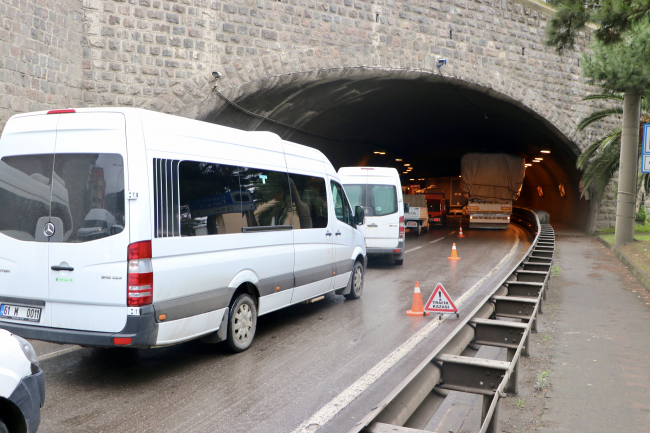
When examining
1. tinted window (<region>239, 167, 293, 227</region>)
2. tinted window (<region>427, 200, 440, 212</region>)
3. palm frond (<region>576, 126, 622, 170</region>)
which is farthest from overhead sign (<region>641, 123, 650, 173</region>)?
tinted window (<region>427, 200, 440, 212</region>)

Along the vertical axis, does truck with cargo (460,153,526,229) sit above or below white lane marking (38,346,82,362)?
above

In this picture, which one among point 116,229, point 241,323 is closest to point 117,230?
point 116,229

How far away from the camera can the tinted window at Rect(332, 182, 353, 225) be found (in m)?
8.91

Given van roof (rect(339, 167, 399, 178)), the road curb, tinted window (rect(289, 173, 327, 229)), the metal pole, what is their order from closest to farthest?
tinted window (rect(289, 173, 327, 229))
the road curb
van roof (rect(339, 167, 399, 178))
the metal pole

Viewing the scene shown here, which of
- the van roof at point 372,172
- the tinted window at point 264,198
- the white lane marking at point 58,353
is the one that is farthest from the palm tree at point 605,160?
the white lane marking at point 58,353

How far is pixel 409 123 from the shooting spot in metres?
28.2

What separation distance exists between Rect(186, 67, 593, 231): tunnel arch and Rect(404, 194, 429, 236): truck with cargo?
12.9 feet

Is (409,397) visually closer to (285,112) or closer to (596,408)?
(596,408)

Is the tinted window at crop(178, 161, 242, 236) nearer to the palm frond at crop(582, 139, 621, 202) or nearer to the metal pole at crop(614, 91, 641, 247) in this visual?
the metal pole at crop(614, 91, 641, 247)

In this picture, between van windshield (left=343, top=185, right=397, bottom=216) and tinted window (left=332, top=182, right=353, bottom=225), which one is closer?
tinted window (left=332, top=182, right=353, bottom=225)

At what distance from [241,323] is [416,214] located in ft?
65.8

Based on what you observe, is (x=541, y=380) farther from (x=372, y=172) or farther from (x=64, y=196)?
(x=372, y=172)

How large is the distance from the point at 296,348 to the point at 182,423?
2262mm

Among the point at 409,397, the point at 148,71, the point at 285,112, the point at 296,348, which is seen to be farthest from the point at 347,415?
the point at 285,112
